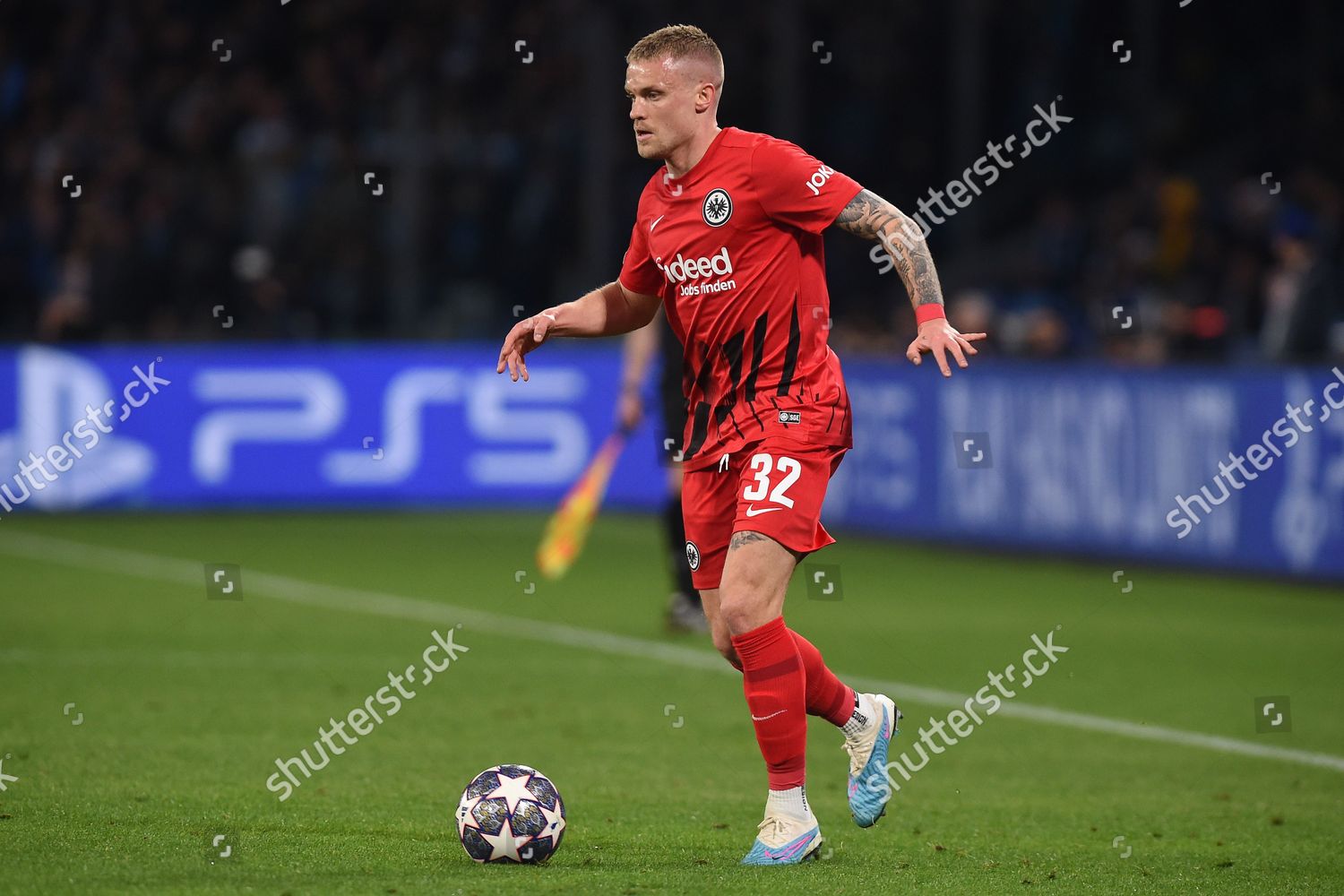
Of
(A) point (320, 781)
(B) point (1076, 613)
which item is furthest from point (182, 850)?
(B) point (1076, 613)

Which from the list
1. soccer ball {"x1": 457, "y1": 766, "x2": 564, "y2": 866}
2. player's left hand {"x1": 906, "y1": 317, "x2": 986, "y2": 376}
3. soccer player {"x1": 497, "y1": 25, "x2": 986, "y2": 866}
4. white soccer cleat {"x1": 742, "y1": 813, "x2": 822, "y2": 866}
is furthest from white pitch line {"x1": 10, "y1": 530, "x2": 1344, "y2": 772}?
soccer ball {"x1": 457, "y1": 766, "x2": 564, "y2": 866}

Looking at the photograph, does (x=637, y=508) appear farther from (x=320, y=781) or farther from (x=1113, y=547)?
(x=320, y=781)

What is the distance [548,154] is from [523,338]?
1395cm

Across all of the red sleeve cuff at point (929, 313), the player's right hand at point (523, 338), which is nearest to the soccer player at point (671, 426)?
the player's right hand at point (523, 338)

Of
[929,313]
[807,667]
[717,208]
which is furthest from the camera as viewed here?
[807,667]

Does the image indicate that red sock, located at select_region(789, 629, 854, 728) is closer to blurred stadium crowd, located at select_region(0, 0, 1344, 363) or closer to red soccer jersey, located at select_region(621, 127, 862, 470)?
red soccer jersey, located at select_region(621, 127, 862, 470)

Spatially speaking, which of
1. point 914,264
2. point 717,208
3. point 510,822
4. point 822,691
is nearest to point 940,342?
point 914,264

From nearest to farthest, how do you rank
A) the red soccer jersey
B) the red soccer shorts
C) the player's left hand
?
the player's left hand
the red soccer shorts
the red soccer jersey

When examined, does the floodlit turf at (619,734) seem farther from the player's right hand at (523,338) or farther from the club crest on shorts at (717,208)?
the club crest on shorts at (717,208)

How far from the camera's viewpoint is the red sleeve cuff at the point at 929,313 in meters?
5.53

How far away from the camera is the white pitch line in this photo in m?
8.13

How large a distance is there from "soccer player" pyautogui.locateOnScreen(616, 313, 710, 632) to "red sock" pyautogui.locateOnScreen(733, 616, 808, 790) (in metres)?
4.60

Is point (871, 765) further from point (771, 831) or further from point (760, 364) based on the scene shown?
point (760, 364)

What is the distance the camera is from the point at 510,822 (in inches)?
219
